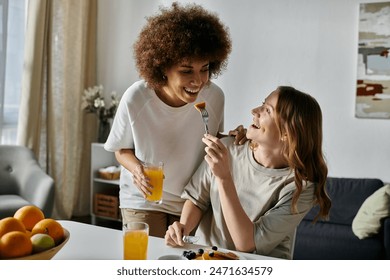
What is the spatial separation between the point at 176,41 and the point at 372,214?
1392 mm

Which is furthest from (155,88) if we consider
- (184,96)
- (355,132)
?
(355,132)

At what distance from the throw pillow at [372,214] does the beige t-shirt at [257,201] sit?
112 centimetres

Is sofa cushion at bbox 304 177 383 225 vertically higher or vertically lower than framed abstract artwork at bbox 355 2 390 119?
lower

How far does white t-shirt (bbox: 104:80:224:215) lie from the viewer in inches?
48.4

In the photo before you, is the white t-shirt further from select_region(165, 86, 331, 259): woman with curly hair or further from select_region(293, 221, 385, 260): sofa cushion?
select_region(293, 221, 385, 260): sofa cushion

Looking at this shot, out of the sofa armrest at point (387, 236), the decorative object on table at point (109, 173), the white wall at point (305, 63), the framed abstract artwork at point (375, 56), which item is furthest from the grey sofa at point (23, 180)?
the framed abstract artwork at point (375, 56)

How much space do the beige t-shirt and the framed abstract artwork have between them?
1.48 meters

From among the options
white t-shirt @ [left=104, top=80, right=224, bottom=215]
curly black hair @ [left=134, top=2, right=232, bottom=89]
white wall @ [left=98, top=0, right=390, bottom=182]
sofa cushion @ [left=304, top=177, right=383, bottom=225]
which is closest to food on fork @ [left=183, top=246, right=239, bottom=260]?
white t-shirt @ [left=104, top=80, right=224, bottom=215]

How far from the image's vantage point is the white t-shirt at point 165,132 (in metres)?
1.23

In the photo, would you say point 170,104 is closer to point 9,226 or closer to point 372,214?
point 9,226

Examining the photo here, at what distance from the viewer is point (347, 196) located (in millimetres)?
2383

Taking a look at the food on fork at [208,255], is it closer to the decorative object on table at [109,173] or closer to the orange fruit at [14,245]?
the orange fruit at [14,245]
